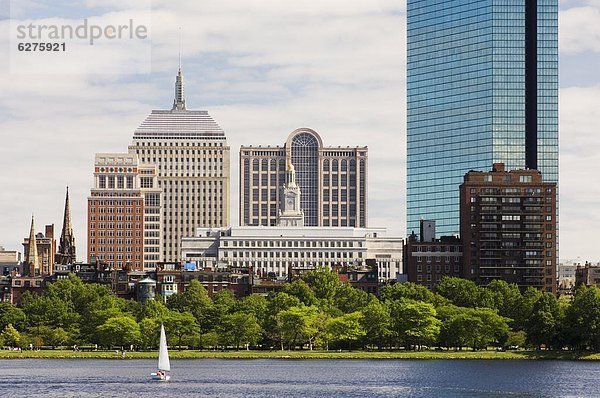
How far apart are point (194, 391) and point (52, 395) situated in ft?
63.2

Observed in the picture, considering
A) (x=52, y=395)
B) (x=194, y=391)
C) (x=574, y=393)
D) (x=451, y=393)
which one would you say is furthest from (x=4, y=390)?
(x=574, y=393)

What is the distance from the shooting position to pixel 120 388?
19950cm

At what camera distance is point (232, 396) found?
190125 mm

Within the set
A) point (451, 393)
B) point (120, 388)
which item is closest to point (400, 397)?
point (451, 393)

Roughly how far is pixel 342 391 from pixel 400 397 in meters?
10.8

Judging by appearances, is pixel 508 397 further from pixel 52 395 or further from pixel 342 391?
pixel 52 395

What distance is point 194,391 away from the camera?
198m

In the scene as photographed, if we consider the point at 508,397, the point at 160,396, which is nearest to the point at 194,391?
the point at 160,396

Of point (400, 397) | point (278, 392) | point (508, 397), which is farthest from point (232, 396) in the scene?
point (508, 397)

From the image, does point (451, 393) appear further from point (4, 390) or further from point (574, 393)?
point (4, 390)

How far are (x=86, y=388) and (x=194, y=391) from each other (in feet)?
47.3

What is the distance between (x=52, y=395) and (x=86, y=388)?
1110 cm

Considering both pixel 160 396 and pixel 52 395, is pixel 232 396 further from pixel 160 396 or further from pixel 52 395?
pixel 52 395

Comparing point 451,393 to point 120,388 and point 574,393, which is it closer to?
point 574,393
